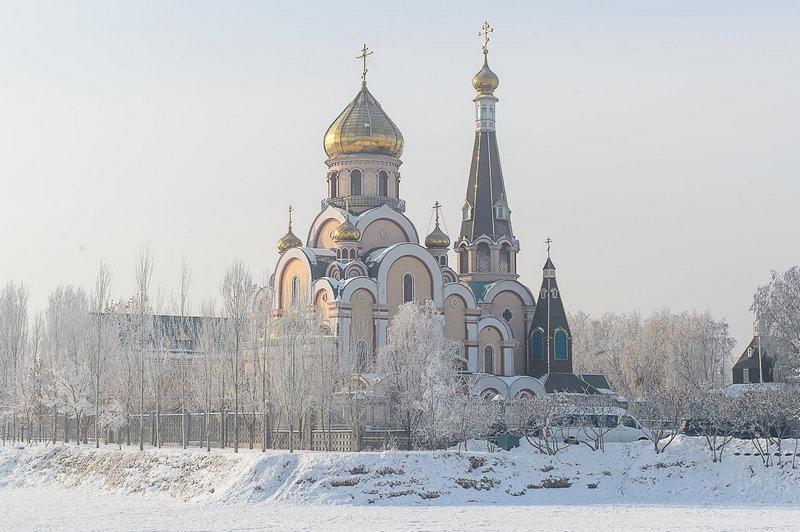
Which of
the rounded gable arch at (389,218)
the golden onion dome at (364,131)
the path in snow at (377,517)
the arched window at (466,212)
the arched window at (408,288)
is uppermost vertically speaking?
the golden onion dome at (364,131)

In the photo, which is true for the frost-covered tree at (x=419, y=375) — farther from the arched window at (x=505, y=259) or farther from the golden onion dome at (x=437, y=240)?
the arched window at (x=505, y=259)

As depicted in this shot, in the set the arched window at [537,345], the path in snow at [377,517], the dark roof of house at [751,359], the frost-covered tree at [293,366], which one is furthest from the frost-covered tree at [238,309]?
the dark roof of house at [751,359]

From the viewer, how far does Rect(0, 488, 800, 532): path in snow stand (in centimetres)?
2267

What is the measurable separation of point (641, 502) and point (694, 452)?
285 cm

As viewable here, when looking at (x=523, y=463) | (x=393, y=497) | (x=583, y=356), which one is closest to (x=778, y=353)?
(x=523, y=463)

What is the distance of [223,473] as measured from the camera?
28922 millimetres

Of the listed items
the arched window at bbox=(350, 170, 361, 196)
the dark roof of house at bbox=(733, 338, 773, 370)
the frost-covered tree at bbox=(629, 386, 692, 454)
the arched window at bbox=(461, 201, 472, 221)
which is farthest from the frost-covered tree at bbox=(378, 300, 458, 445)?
the dark roof of house at bbox=(733, 338, 773, 370)

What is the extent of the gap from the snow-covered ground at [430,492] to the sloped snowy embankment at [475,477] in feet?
0.12

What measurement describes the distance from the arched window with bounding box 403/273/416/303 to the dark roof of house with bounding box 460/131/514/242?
727 centimetres

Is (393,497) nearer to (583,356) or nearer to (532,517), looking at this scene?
(532,517)

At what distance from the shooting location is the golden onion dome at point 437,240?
48625mm

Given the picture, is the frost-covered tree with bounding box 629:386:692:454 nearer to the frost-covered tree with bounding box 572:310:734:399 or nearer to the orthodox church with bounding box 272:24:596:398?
the orthodox church with bounding box 272:24:596:398

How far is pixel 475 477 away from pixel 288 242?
2350 cm

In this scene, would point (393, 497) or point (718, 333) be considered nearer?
point (393, 497)
